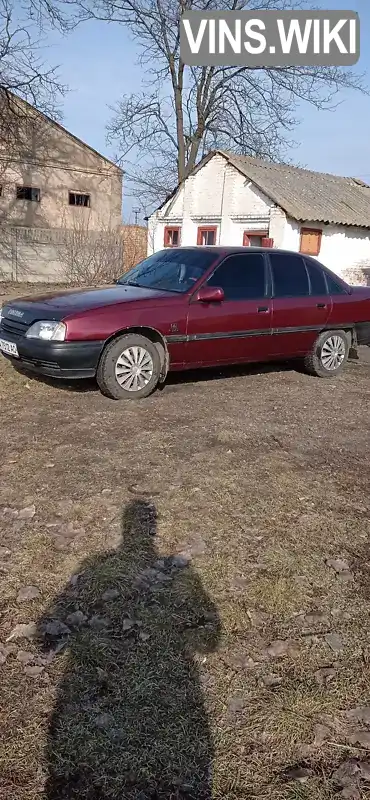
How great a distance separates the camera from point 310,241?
22000mm

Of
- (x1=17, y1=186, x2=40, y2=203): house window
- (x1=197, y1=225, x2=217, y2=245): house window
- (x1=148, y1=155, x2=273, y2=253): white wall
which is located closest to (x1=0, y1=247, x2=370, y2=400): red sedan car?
(x1=148, y1=155, x2=273, y2=253): white wall

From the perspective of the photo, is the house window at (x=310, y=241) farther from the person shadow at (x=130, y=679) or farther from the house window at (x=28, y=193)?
the person shadow at (x=130, y=679)

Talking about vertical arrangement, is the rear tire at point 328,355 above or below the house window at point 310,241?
below

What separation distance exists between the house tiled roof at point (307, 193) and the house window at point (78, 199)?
7883 millimetres

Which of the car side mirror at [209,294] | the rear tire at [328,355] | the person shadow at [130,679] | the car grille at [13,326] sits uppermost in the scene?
the car side mirror at [209,294]

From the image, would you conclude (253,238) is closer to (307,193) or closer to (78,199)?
(307,193)

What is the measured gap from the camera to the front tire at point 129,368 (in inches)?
224

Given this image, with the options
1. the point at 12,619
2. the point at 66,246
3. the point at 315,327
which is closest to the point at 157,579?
the point at 12,619

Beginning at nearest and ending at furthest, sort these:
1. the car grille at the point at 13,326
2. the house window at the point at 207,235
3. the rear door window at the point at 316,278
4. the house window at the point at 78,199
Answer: the car grille at the point at 13,326, the rear door window at the point at 316,278, the house window at the point at 207,235, the house window at the point at 78,199

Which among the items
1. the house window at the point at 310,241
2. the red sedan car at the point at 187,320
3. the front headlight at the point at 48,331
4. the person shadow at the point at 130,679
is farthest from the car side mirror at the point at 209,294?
the house window at the point at 310,241

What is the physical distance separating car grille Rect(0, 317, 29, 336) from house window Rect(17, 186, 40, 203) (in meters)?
21.7

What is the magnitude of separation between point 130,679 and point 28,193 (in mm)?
26555

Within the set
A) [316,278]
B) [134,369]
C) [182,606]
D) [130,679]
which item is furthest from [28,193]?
[130,679]

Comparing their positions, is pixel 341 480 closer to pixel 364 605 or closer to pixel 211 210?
pixel 364 605
